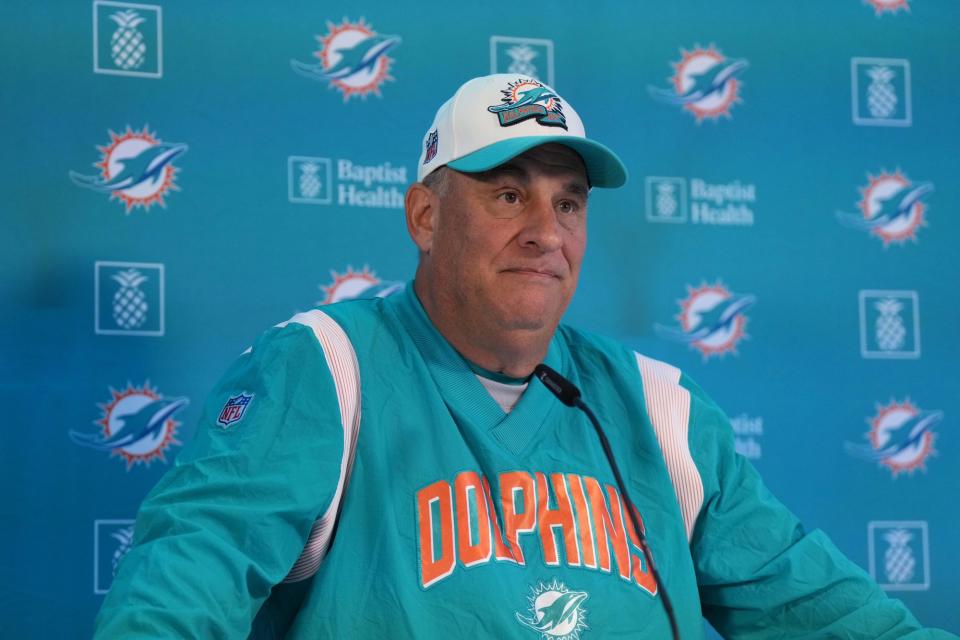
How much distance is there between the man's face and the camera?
1716 millimetres

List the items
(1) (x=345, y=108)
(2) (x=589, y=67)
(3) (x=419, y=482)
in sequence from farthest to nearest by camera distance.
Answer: (2) (x=589, y=67) < (1) (x=345, y=108) < (3) (x=419, y=482)

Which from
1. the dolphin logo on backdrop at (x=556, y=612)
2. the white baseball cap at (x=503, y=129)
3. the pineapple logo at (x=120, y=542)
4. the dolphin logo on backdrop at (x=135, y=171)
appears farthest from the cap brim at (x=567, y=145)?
the pineapple logo at (x=120, y=542)

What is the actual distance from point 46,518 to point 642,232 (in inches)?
54.3

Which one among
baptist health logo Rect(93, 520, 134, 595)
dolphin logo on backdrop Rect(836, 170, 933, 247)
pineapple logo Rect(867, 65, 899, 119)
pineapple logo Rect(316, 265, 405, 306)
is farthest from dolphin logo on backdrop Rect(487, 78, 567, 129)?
pineapple logo Rect(867, 65, 899, 119)

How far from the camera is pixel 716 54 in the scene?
2752mm

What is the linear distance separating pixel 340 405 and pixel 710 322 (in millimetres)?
1307

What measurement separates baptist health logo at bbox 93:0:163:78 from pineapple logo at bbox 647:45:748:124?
1.10 m

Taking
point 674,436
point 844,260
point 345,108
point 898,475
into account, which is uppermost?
point 345,108

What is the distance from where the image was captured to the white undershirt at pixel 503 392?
1.76 metres

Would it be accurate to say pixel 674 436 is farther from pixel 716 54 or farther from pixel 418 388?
pixel 716 54

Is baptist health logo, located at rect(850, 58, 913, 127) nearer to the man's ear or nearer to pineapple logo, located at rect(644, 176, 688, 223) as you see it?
pineapple logo, located at rect(644, 176, 688, 223)

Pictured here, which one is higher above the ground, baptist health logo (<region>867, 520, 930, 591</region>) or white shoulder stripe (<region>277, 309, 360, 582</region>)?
white shoulder stripe (<region>277, 309, 360, 582</region>)

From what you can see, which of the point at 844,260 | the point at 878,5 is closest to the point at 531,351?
the point at 844,260

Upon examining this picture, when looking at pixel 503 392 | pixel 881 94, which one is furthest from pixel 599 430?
pixel 881 94
